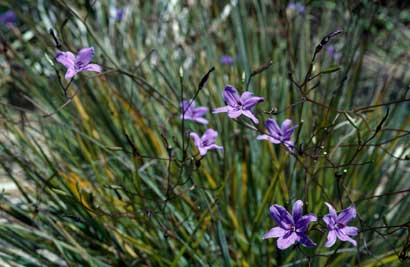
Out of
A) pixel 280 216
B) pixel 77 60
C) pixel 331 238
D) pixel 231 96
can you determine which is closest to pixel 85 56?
pixel 77 60

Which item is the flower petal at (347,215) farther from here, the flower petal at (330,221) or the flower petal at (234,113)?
the flower petal at (234,113)

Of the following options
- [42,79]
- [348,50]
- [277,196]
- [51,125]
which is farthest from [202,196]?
[42,79]

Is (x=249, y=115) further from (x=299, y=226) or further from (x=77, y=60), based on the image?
(x=77, y=60)

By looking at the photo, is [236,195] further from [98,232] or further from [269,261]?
[98,232]

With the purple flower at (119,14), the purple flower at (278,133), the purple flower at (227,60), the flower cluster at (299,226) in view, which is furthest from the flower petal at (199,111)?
the purple flower at (119,14)

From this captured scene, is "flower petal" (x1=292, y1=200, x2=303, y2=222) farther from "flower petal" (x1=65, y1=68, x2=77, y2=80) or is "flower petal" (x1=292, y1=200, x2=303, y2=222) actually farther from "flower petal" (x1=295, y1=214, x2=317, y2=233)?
"flower petal" (x1=65, y1=68, x2=77, y2=80)

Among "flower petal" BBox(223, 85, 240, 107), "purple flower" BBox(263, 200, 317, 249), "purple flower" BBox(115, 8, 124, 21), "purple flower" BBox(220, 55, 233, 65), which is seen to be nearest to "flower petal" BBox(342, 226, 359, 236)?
"purple flower" BBox(263, 200, 317, 249)
